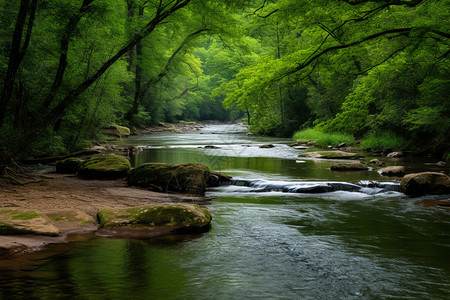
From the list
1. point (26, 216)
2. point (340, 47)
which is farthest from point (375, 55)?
point (26, 216)

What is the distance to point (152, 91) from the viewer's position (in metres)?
37.8

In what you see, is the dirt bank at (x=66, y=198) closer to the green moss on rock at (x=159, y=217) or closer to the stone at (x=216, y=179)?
the green moss on rock at (x=159, y=217)

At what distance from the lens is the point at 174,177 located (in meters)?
8.41

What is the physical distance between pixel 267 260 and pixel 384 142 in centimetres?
1504

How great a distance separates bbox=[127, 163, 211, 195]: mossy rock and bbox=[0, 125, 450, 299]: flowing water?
1.44m

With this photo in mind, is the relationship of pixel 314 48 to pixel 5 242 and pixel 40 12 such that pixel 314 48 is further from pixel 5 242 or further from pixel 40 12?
pixel 5 242

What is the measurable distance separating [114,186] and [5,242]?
4.60m

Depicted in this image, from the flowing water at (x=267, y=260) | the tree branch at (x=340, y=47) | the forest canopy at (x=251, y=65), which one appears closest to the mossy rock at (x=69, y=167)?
the forest canopy at (x=251, y=65)

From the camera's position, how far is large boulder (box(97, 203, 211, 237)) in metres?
4.95

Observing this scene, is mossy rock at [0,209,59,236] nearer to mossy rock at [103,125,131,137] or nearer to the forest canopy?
the forest canopy

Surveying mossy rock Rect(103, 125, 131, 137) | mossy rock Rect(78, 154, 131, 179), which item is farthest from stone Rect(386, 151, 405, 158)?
mossy rock Rect(103, 125, 131, 137)

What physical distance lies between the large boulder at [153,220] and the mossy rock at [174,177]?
9.38 feet

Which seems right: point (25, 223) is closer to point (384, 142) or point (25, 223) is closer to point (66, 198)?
point (66, 198)

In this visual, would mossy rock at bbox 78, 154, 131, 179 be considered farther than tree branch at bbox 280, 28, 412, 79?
Yes
